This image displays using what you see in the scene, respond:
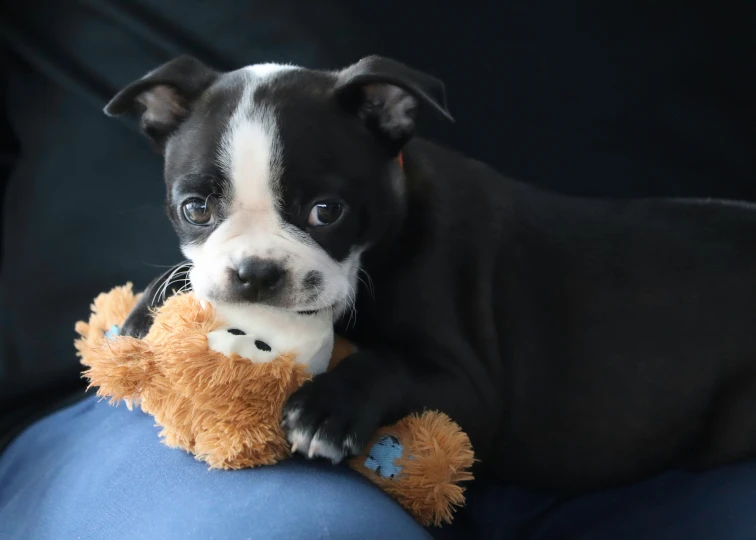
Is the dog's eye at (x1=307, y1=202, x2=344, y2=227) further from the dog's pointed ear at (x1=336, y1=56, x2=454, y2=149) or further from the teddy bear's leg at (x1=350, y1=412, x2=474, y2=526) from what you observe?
the teddy bear's leg at (x1=350, y1=412, x2=474, y2=526)

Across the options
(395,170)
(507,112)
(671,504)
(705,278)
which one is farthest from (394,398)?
(507,112)

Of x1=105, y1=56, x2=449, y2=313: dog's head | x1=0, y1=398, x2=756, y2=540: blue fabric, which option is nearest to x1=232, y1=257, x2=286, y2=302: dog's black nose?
x1=105, y1=56, x2=449, y2=313: dog's head

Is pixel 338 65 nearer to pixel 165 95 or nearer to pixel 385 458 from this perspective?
pixel 165 95

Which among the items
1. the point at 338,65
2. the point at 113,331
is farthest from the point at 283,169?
the point at 338,65

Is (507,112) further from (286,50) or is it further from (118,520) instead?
(118,520)

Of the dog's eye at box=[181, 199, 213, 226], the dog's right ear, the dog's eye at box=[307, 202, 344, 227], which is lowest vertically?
the dog's eye at box=[181, 199, 213, 226]

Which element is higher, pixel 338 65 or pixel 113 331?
pixel 338 65

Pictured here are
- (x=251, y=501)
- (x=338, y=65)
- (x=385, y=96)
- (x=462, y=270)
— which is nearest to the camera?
(x=251, y=501)
